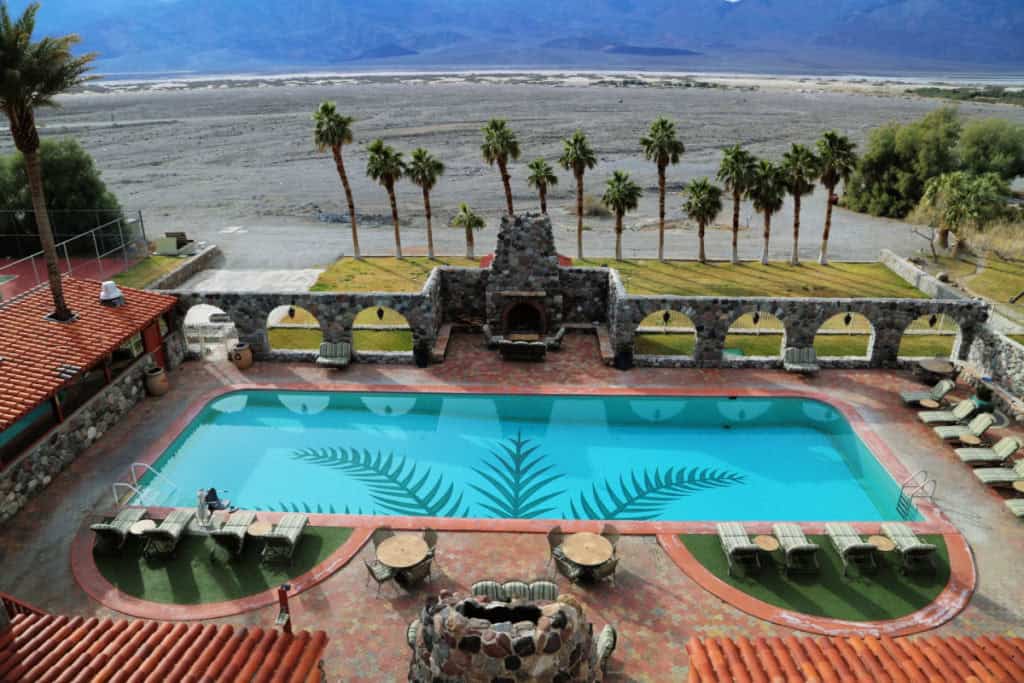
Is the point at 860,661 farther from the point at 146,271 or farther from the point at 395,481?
the point at 146,271

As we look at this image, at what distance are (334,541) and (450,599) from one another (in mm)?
7769

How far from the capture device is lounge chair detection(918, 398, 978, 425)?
23.6 m

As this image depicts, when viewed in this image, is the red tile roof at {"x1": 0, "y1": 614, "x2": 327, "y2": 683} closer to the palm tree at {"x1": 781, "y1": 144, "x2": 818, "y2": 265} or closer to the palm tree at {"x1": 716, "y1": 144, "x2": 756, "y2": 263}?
the palm tree at {"x1": 716, "y1": 144, "x2": 756, "y2": 263}

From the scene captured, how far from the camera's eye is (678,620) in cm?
1608

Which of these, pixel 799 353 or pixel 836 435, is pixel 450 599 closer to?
pixel 836 435

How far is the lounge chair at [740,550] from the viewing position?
57.5 ft

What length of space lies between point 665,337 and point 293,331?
1624 cm

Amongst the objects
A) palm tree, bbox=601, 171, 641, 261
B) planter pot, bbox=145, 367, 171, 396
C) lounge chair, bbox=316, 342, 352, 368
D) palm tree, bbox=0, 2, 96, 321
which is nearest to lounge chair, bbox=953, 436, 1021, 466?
lounge chair, bbox=316, 342, 352, 368

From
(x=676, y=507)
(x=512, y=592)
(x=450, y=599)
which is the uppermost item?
(x=450, y=599)

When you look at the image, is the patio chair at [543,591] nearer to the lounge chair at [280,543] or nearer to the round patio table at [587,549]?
the round patio table at [587,549]

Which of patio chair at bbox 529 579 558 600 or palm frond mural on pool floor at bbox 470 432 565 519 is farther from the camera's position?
palm frond mural on pool floor at bbox 470 432 565 519

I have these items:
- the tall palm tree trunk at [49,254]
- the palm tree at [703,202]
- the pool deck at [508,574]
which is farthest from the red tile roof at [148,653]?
the palm tree at [703,202]

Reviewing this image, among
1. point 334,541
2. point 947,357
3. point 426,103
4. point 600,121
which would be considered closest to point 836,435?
point 947,357

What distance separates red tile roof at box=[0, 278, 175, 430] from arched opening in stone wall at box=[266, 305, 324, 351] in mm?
5220
